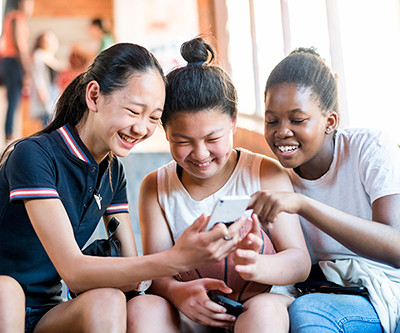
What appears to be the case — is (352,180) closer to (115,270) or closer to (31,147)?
(115,270)

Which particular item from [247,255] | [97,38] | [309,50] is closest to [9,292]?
[247,255]

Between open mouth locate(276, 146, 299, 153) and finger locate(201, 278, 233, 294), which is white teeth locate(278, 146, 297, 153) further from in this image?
finger locate(201, 278, 233, 294)

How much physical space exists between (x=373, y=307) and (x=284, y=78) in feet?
2.29

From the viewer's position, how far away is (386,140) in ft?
4.39

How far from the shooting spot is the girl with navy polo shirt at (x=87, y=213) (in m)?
1.06

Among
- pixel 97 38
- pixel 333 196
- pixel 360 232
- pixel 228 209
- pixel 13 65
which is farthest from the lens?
pixel 97 38

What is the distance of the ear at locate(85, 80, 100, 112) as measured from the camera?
1300 millimetres

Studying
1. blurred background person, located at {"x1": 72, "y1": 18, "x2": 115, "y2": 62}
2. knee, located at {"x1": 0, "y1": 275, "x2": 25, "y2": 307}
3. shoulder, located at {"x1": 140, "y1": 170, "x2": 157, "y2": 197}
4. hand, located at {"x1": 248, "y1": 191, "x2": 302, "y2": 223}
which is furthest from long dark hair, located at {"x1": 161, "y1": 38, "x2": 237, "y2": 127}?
blurred background person, located at {"x1": 72, "y1": 18, "x2": 115, "y2": 62}

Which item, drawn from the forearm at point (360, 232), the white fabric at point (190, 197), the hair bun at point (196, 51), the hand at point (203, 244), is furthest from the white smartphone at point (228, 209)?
the hair bun at point (196, 51)

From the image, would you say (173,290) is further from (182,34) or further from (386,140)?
(182,34)

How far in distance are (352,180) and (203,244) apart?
605mm

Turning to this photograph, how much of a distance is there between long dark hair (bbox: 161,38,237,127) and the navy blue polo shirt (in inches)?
11.7

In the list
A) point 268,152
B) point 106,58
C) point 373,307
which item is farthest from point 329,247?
point 268,152

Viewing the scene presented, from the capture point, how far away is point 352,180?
1.38m
